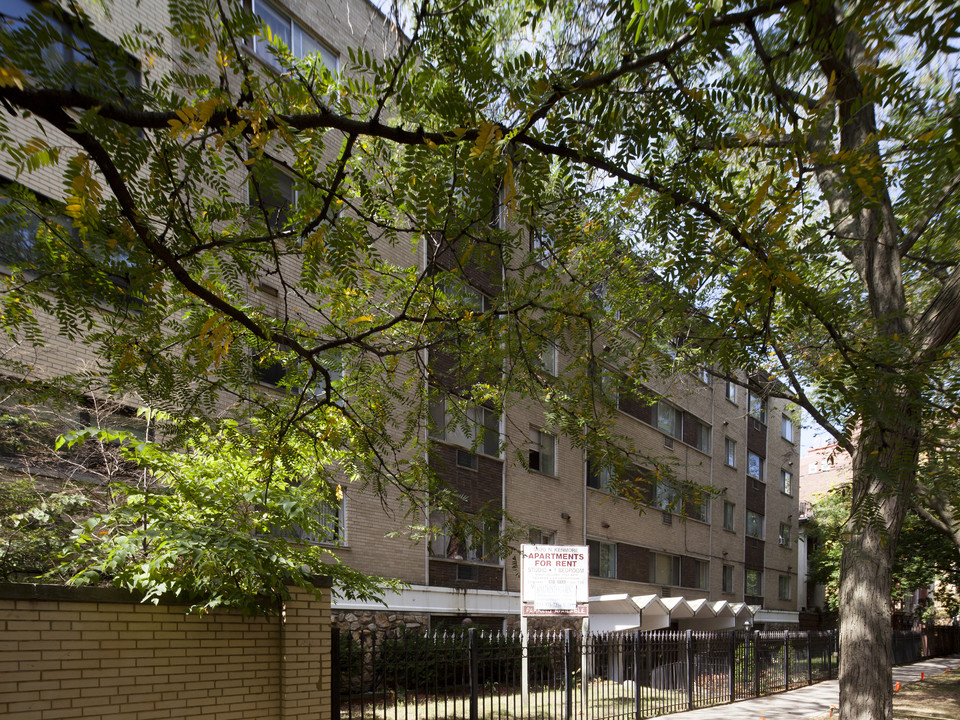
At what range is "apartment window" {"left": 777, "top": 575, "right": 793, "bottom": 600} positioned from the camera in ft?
135

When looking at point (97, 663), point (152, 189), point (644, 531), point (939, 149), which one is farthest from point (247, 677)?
point (644, 531)

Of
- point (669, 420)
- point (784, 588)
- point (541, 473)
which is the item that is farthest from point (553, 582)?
point (784, 588)

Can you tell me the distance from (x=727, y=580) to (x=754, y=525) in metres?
4.08

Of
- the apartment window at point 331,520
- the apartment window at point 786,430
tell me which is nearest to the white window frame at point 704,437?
the apartment window at point 786,430

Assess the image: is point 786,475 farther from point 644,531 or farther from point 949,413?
point 949,413

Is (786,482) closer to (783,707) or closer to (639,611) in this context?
(639,611)

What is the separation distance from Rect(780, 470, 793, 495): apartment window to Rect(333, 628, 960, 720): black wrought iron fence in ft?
55.3

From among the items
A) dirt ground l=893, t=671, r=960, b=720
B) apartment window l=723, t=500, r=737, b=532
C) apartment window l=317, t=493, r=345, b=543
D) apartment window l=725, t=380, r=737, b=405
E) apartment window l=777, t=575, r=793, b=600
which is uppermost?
apartment window l=725, t=380, r=737, b=405

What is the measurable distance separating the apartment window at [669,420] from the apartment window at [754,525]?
8.65m

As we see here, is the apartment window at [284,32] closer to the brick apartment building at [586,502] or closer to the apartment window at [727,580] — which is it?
the brick apartment building at [586,502]

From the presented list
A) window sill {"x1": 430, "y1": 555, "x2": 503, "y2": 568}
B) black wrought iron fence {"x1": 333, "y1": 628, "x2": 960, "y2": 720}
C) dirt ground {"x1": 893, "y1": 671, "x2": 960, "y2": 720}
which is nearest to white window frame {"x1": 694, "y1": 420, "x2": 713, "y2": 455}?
black wrought iron fence {"x1": 333, "y1": 628, "x2": 960, "y2": 720}

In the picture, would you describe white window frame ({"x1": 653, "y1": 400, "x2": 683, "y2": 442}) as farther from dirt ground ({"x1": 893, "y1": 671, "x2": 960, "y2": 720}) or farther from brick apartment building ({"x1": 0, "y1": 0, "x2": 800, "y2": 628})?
dirt ground ({"x1": 893, "y1": 671, "x2": 960, "y2": 720})

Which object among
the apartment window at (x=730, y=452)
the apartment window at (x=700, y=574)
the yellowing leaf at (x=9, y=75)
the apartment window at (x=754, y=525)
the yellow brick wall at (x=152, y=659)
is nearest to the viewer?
the yellowing leaf at (x=9, y=75)

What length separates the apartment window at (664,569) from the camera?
2881 cm
